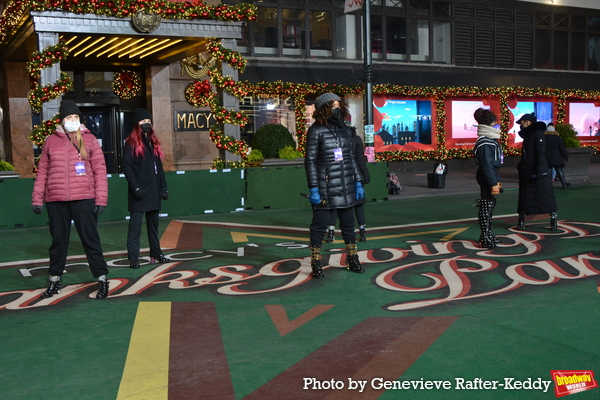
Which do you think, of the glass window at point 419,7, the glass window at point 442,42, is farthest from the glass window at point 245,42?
the glass window at point 442,42

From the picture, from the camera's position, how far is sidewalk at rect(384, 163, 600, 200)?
710 inches

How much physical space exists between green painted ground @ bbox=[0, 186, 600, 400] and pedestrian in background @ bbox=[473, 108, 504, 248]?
489mm

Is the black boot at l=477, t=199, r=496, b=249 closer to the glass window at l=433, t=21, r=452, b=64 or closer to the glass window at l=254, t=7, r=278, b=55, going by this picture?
the glass window at l=254, t=7, r=278, b=55

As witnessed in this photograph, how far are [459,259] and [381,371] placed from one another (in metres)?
4.28

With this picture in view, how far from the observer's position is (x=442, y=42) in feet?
93.6

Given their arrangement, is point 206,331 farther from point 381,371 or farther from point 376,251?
point 376,251

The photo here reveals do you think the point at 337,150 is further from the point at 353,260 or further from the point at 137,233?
the point at 137,233

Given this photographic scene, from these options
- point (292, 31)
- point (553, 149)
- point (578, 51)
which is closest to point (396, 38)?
point (292, 31)

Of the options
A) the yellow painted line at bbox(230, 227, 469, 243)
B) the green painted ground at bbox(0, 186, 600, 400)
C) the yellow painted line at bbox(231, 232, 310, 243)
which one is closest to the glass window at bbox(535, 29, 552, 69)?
the green painted ground at bbox(0, 186, 600, 400)

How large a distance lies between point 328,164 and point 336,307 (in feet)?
6.12

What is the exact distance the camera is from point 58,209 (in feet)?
22.2

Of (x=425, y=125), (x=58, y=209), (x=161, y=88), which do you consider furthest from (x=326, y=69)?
(x=58, y=209)

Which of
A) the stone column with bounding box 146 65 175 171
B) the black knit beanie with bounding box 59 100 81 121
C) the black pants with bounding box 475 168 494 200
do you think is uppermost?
the stone column with bounding box 146 65 175 171

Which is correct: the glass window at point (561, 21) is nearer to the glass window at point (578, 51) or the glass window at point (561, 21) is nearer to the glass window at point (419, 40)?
the glass window at point (578, 51)
